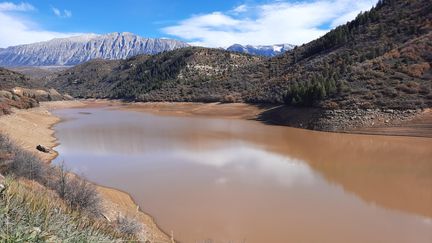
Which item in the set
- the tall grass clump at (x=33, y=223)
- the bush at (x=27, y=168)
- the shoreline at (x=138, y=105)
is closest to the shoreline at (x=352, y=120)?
the shoreline at (x=138, y=105)

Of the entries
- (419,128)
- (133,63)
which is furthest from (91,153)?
(133,63)

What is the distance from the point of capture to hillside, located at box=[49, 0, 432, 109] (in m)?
34.4

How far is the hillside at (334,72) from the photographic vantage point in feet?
113

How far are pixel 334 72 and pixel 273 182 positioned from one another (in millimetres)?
30875

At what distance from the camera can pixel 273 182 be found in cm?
1661

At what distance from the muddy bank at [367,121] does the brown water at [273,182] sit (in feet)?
5.52

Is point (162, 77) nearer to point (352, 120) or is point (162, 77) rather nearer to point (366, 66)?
point (366, 66)

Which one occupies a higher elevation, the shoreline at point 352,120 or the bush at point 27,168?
the bush at point 27,168

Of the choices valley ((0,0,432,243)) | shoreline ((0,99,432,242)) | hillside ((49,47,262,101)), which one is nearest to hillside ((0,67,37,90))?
shoreline ((0,99,432,242))

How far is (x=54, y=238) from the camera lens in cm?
302

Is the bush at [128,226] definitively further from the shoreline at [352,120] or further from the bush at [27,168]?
the shoreline at [352,120]

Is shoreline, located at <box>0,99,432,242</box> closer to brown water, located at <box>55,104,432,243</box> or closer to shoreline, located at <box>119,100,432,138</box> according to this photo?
shoreline, located at <box>119,100,432,138</box>

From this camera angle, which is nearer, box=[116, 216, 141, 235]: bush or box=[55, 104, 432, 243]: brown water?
box=[116, 216, 141, 235]: bush

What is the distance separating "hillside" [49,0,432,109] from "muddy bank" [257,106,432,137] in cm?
79
